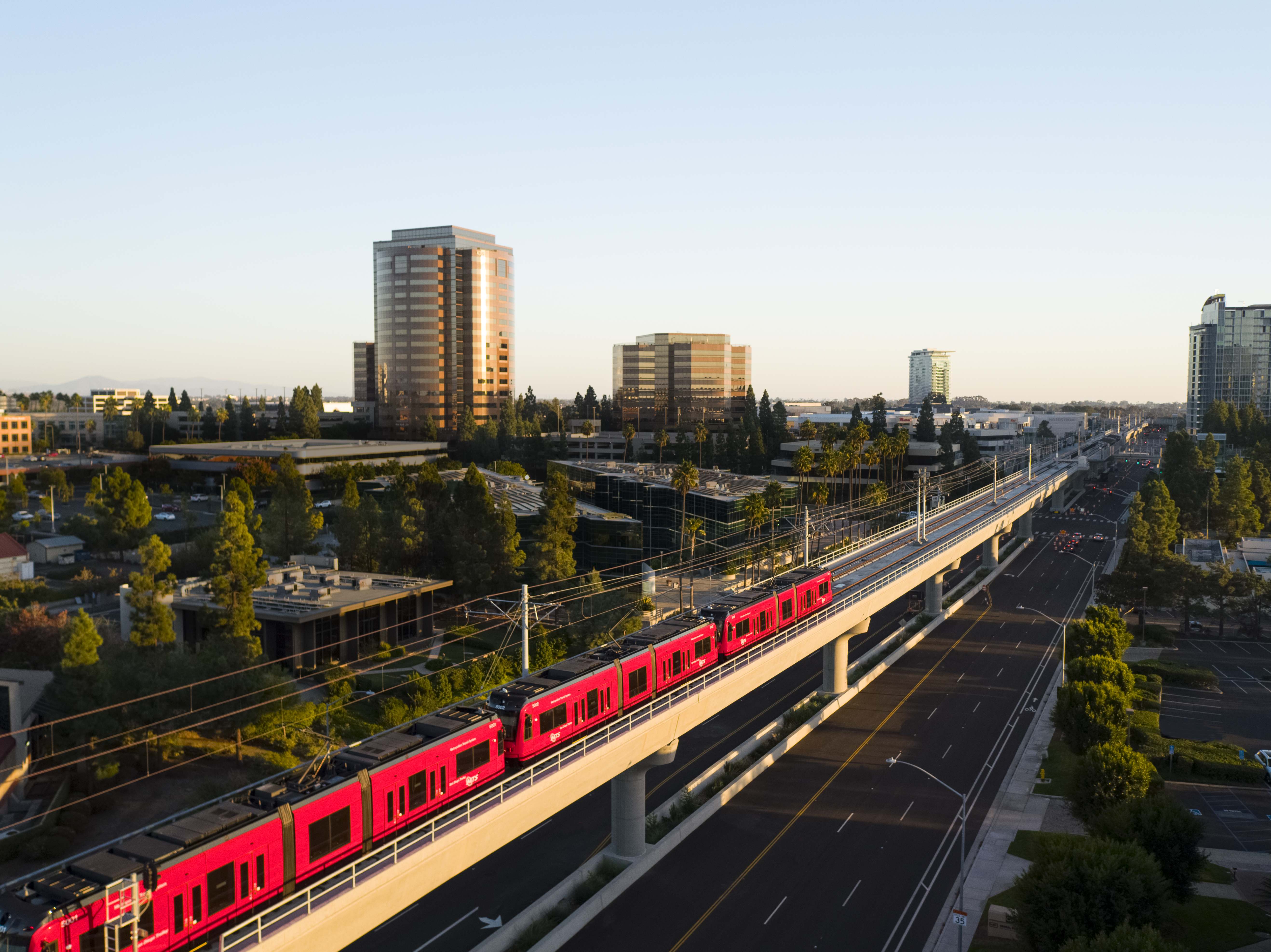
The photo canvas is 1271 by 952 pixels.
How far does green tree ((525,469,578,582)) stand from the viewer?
84.0 meters

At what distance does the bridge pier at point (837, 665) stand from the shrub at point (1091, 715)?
15.0 m

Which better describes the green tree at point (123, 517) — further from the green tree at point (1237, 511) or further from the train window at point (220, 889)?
the green tree at point (1237, 511)

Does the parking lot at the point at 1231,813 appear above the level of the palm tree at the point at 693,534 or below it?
below

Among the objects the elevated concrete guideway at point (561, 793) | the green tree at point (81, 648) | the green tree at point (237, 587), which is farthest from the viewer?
the green tree at point (237, 587)

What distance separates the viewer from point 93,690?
50875mm

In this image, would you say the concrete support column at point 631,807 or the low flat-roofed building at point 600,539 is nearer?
the concrete support column at point 631,807

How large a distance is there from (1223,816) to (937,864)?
17107 mm

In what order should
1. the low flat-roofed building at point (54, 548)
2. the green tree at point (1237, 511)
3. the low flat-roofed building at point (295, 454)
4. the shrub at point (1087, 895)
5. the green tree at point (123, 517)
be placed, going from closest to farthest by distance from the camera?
the shrub at point (1087, 895), the green tree at point (123, 517), the low flat-roofed building at point (54, 548), the green tree at point (1237, 511), the low flat-roofed building at point (295, 454)

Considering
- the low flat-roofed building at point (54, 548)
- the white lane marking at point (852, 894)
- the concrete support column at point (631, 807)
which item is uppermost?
the low flat-roofed building at point (54, 548)

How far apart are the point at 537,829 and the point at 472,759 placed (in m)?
17.6

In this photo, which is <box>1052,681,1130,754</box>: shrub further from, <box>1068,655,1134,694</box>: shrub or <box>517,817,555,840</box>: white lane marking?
<box>517,817,555,840</box>: white lane marking

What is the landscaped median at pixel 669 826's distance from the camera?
3750cm

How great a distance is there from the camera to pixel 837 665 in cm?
6588

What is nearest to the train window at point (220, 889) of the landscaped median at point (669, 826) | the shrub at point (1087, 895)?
the landscaped median at point (669, 826)
